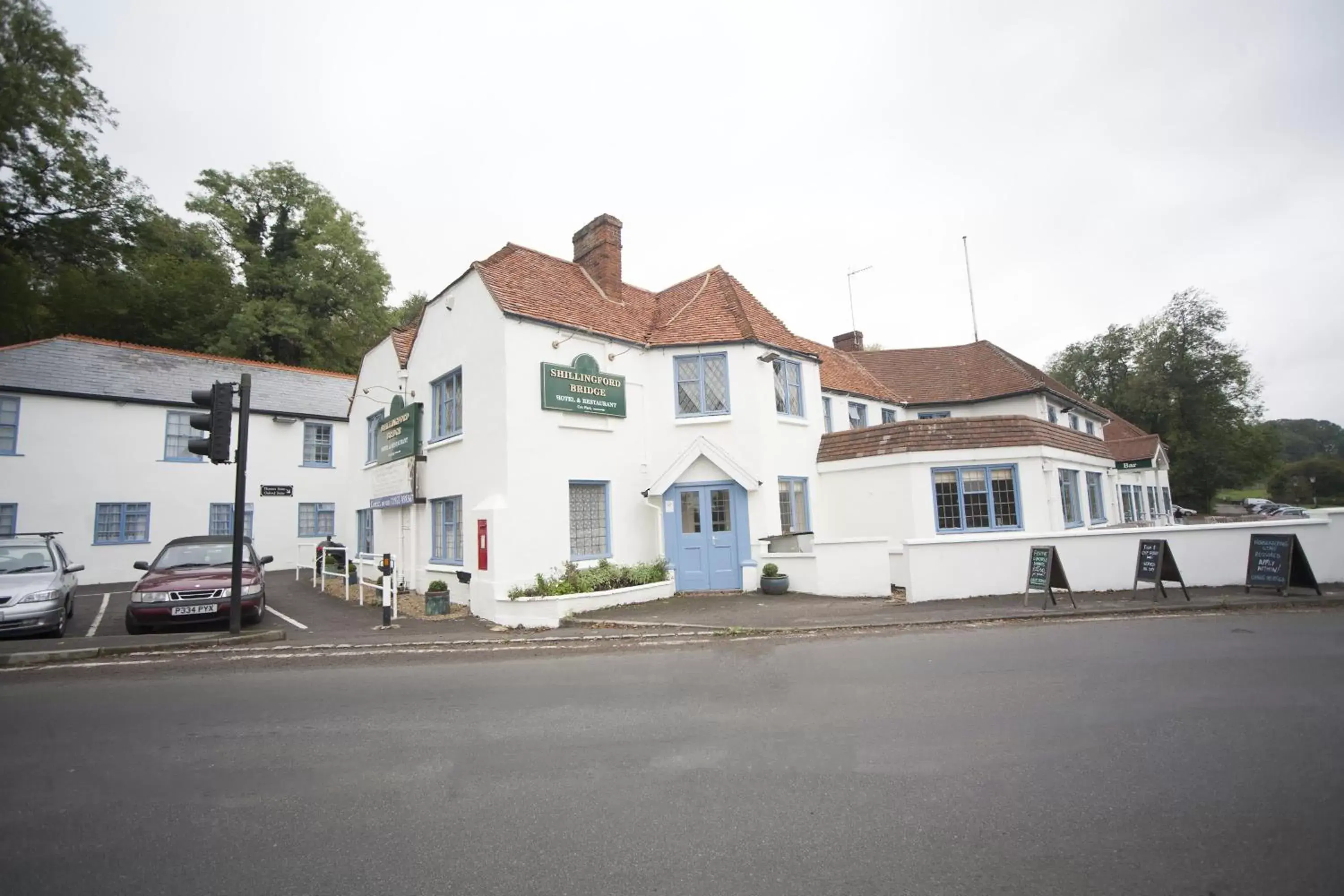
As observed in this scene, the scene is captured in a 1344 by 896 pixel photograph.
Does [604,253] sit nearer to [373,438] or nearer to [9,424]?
[373,438]

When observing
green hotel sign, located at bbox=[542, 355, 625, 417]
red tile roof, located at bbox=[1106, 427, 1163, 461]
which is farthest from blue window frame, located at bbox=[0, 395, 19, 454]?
red tile roof, located at bbox=[1106, 427, 1163, 461]

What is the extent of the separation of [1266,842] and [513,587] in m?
11.5

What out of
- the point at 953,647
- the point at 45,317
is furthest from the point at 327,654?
the point at 45,317

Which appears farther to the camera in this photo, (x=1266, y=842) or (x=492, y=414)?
(x=492, y=414)

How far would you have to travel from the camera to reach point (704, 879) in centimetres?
319

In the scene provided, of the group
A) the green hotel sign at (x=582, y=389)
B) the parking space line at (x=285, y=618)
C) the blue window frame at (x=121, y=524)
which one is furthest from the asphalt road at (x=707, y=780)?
the blue window frame at (x=121, y=524)

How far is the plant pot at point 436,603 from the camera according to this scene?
1363 cm

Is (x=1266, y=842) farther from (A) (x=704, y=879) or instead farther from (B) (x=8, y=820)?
(B) (x=8, y=820)

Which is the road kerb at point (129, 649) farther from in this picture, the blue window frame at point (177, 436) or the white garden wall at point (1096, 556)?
the blue window frame at point (177, 436)

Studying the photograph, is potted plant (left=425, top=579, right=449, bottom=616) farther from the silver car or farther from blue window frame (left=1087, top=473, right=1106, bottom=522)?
blue window frame (left=1087, top=473, right=1106, bottom=522)

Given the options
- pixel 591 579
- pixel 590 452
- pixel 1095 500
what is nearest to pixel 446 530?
pixel 590 452

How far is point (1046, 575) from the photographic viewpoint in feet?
37.0

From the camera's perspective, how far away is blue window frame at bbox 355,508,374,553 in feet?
67.6

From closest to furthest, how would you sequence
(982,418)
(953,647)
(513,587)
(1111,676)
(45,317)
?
1. (1111,676)
2. (953,647)
3. (513,587)
4. (982,418)
5. (45,317)
